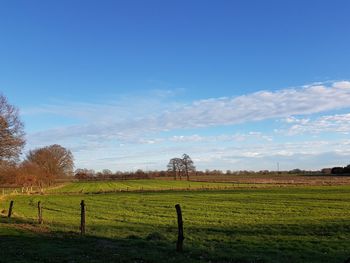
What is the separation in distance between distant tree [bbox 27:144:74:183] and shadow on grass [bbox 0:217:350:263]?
121484 mm

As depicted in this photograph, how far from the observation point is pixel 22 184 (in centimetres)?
11262

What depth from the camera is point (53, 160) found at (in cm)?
14812

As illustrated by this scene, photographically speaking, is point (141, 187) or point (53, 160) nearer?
point (141, 187)

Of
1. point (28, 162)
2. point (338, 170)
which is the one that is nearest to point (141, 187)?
point (28, 162)

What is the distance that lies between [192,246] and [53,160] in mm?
135575

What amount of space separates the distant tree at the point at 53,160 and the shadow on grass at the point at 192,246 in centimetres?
12148

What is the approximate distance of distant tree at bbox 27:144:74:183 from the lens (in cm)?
14488

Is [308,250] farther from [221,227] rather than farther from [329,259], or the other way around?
[221,227]

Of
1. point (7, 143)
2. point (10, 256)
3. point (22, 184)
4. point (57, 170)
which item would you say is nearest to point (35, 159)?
point (57, 170)

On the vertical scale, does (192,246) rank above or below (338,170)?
below

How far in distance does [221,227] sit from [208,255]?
13.7 meters

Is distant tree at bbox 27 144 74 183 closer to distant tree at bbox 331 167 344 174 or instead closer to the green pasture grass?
the green pasture grass

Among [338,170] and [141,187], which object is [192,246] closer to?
[141,187]

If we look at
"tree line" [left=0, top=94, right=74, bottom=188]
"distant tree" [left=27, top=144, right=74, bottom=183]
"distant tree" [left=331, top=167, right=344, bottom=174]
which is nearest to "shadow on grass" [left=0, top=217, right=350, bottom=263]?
"tree line" [left=0, top=94, right=74, bottom=188]
